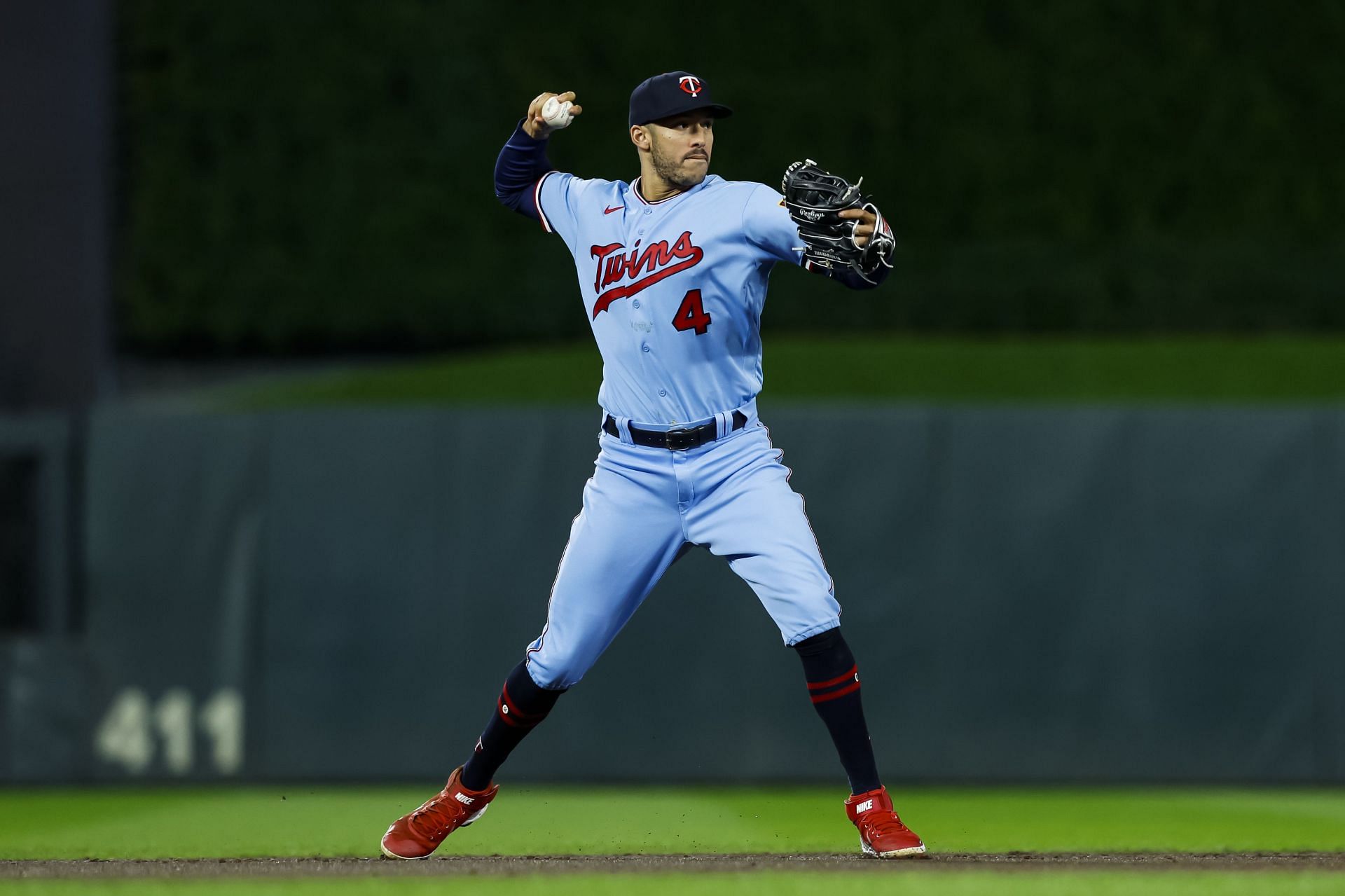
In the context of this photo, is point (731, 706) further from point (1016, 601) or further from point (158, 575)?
point (158, 575)

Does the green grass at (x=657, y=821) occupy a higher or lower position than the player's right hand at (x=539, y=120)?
lower

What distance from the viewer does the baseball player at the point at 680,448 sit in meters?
4.60

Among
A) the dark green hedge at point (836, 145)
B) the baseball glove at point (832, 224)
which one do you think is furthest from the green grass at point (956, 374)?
the baseball glove at point (832, 224)

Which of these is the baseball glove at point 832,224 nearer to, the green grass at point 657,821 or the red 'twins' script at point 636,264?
the red 'twins' script at point 636,264

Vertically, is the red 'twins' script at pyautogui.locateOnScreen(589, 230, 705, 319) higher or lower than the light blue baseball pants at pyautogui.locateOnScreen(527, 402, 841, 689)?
higher

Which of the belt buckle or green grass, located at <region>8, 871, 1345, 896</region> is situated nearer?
green grass, located at <region>8, 871, 1345, 896</region>

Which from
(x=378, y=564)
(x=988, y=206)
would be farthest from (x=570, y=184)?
(x=988, y=206)

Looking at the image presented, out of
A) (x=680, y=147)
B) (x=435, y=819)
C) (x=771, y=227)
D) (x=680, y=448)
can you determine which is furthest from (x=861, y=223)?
(x=435, y=819)

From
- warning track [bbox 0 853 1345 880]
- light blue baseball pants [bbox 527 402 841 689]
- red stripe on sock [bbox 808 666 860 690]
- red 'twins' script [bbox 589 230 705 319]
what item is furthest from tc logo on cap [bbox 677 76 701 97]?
warning track [bbox 0 853 1345 880]

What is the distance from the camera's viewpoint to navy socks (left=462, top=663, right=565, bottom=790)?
492 centimetres

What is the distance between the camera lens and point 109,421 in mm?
8289

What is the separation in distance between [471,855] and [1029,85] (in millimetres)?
7972

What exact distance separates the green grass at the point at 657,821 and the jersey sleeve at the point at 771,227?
1672 millimetres

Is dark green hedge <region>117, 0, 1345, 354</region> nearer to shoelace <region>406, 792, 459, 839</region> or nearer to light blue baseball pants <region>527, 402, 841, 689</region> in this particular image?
light blue baseball pants <region>527, 402, 841, 689</region>
